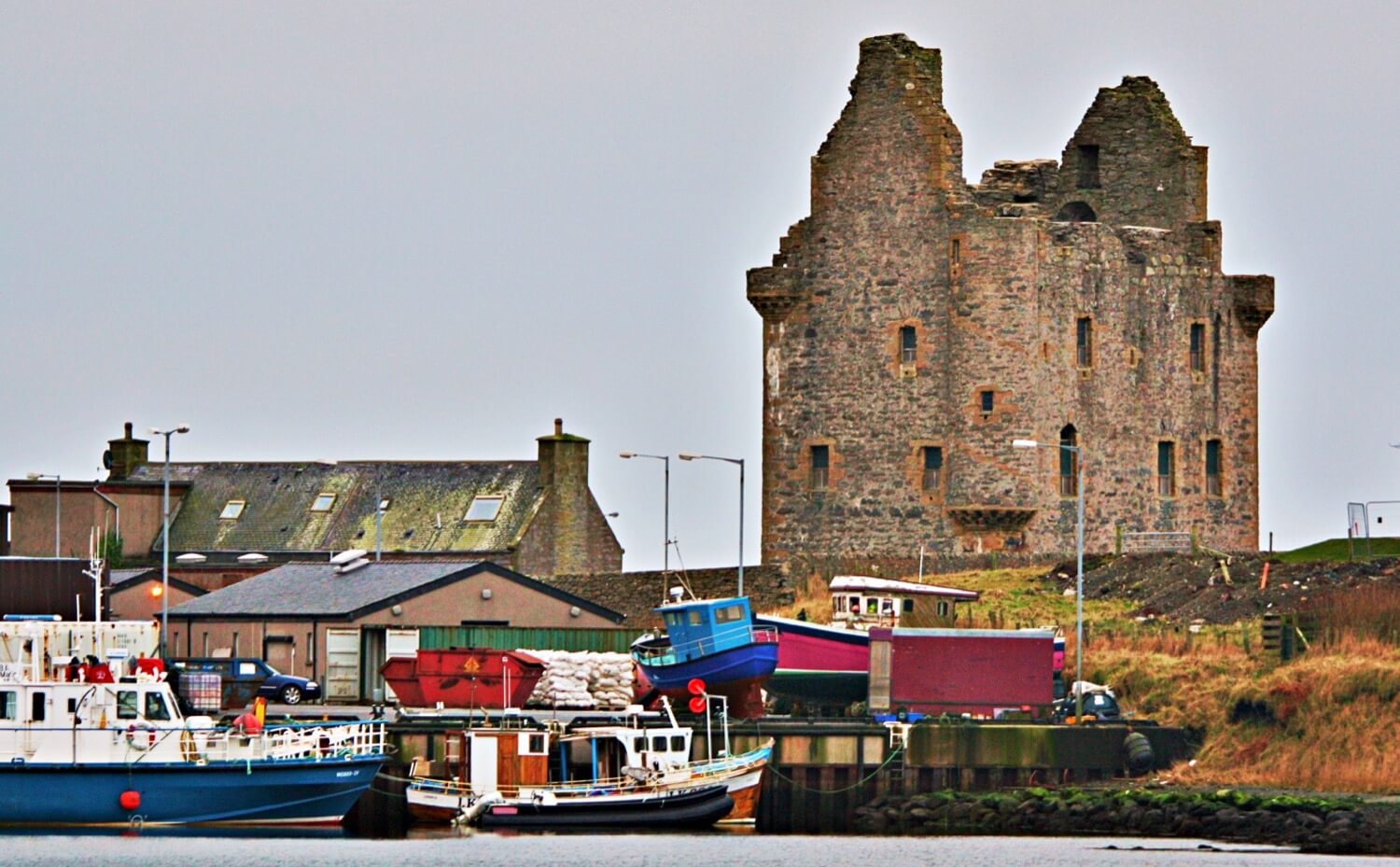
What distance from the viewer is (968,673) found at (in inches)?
3408

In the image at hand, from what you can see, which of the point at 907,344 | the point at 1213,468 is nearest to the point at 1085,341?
the point at 907,344

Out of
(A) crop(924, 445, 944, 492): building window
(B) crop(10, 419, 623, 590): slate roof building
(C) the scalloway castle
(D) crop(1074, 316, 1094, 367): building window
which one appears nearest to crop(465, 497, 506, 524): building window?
(B) crop(10, 419, 623, 590): slate roof building

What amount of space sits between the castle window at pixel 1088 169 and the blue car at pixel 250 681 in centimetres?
2713

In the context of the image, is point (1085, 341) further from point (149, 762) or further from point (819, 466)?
point (149, 762)

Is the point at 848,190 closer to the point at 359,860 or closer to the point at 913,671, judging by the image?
the point at 913,671

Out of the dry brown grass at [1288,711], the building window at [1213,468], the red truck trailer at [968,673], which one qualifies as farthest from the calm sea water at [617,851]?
the building window at [1213,468]

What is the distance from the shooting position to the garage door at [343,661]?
9294 cm

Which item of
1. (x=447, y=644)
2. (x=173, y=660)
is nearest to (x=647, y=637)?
(x=447, y=644)

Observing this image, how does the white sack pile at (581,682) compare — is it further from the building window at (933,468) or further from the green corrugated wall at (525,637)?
the building window at (933,468)

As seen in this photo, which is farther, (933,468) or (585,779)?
(933,468)

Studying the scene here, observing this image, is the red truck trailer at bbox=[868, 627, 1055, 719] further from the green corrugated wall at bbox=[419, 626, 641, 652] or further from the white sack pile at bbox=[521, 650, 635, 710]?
the green corrugated wall at bbox=[419, 626, 641, 652]

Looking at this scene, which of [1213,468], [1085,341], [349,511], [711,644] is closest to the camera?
[711,644]

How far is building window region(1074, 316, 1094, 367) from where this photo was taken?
103000 mm

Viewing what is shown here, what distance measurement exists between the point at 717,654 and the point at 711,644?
347mm
